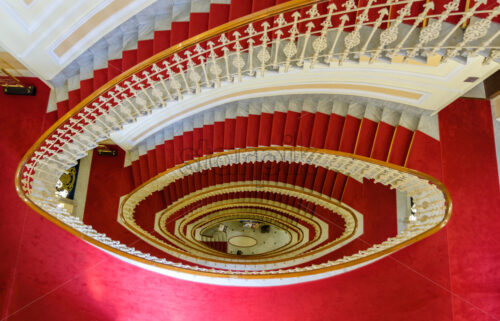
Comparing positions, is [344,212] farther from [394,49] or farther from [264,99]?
[394,49]

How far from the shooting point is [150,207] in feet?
28.9

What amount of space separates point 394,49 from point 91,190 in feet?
22.9

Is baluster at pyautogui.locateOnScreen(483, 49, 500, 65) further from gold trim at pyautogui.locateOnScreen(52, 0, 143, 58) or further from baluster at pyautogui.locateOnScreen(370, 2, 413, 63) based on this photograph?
gold trim at pyautogui.locateOnScreen(52, 0, 143, 58)

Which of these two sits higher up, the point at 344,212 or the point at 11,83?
the point at 11,83

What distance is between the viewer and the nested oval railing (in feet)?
10.2

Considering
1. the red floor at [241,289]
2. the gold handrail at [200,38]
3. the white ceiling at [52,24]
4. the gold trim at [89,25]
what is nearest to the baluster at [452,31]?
the gold handrail at [200,38]

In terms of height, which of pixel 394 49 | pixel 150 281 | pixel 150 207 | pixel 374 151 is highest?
pixel 394 49

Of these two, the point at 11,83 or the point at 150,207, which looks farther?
the point at 150,207

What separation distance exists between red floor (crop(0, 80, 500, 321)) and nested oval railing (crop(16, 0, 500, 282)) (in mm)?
551

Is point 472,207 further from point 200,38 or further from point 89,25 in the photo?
point 89,25

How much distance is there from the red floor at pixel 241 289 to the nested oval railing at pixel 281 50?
551 mm

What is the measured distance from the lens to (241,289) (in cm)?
427

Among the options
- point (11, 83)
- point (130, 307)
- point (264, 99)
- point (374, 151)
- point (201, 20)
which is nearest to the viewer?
point (130, 307)

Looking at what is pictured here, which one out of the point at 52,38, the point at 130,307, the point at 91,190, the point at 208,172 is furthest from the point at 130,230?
the point at 52,38
